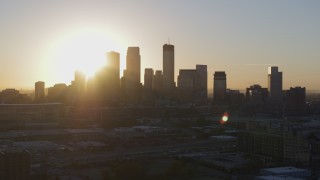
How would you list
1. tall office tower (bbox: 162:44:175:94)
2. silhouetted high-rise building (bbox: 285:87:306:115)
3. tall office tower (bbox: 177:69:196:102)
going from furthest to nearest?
1. tall office tower (bbox: 177:69:196:102)
2. tall office tower (bbox: 162:44:175:94)
3. silhouetted high-rise building (bbox: 285:87:306:115)

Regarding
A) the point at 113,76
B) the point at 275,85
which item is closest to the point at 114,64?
the point at 113,76

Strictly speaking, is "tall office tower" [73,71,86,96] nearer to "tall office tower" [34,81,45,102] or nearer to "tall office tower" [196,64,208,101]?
"tall office tower" [34,81,45,102]

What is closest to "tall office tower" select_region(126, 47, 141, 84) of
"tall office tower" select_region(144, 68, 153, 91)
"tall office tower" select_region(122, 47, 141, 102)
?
"tall office tower" select_region(122, 47, 141, 102)

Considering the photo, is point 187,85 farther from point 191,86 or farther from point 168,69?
point 168,69

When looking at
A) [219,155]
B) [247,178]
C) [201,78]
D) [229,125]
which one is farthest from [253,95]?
[247,178]

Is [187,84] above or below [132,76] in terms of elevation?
below

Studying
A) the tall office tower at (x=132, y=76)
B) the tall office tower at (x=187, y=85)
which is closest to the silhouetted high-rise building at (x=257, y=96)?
the tall office tower at (x=187, y=85)

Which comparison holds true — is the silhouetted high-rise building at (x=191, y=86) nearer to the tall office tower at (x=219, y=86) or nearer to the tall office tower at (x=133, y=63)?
the tall office tower at (x=219, y=86)
